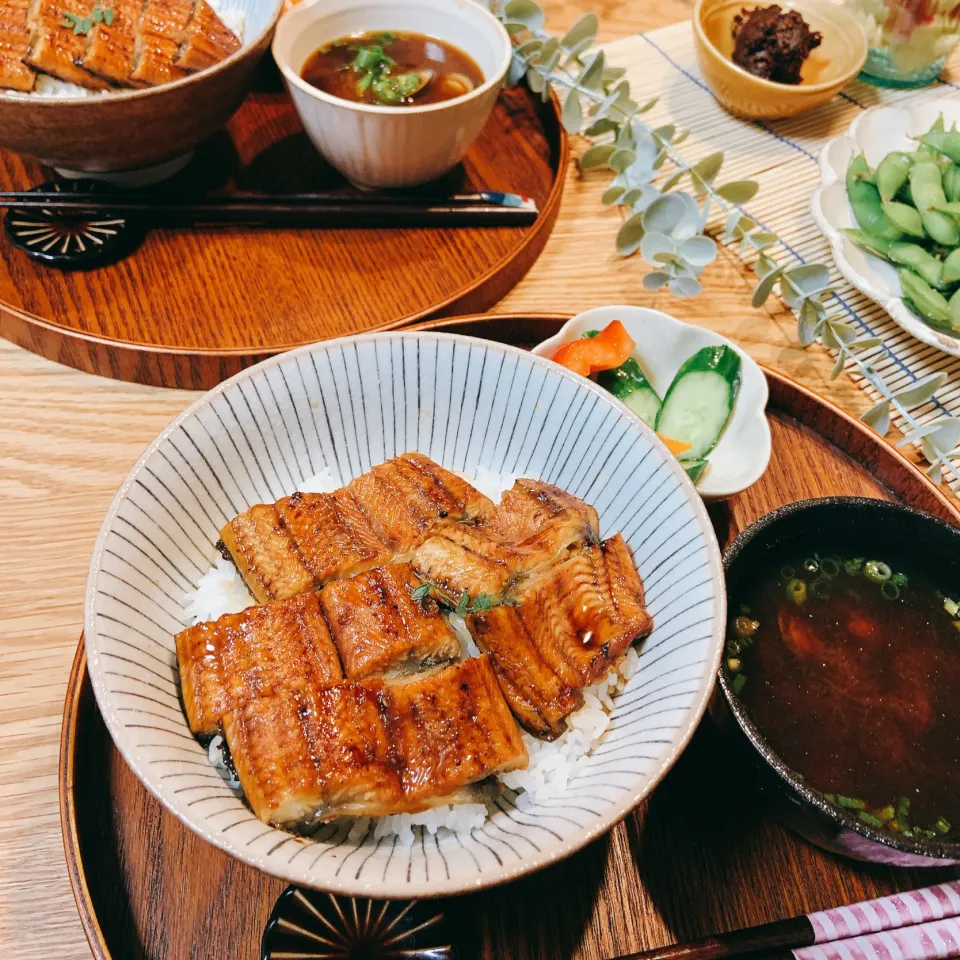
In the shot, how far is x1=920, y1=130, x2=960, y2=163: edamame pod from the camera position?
286 cm

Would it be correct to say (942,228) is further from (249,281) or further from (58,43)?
(58,43)

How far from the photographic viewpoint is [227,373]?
2.39 m

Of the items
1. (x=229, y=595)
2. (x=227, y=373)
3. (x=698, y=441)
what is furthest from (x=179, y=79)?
(x=698, y=441)

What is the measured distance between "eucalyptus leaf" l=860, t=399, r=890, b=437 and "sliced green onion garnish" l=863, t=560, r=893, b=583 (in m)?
0.62

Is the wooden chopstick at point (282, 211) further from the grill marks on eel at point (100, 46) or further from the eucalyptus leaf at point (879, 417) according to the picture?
the eucalyptus leaf at point (879, 417)

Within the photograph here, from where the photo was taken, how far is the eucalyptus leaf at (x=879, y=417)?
7.65 feet

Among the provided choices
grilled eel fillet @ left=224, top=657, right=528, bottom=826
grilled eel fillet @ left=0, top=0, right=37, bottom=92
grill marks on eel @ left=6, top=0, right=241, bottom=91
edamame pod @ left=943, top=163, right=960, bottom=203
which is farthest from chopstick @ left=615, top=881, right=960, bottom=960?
grilled eel fillet @ left=0, top=0, right=37, bottom=92

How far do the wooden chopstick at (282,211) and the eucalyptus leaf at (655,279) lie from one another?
0.51 m

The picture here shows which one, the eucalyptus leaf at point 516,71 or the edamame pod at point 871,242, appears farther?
the eucalyptus leaf at point 516,71

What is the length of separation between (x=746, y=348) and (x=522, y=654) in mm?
1541

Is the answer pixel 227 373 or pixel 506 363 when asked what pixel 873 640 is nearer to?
pixel 506 363

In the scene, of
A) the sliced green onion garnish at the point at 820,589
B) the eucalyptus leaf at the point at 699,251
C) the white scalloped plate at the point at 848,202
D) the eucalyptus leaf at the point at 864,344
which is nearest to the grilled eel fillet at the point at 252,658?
the sliced green onion garnish at the point at 820,589

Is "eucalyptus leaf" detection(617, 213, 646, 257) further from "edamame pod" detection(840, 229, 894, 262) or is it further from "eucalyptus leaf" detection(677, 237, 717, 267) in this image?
"edamame pod" detection(840, 229, 894, 262)

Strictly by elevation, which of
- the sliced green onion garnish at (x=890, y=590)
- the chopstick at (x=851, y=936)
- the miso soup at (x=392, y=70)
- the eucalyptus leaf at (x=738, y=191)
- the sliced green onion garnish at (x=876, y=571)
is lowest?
the chopstick at (x=851, y=936)
